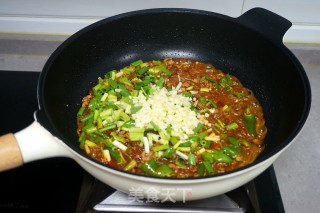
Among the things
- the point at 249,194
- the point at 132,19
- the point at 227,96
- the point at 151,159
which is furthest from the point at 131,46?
the point at 249,194

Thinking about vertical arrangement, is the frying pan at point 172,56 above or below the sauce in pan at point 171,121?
above

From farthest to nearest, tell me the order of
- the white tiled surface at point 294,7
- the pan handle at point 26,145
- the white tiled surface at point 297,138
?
the white tiled surface at point 294,7, the white tiled surface at point 297,138, the pan handle at point 26,145

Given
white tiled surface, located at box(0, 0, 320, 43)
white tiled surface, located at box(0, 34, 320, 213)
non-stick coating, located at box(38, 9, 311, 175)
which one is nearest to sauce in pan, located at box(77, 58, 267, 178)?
non-stick coating, located at box(38, 9, 311, 175)

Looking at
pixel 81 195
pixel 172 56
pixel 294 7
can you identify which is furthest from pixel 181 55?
pixel 81 195

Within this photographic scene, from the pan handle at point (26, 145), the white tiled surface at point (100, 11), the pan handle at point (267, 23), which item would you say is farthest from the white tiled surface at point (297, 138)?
the pan handle at point (26, 145)

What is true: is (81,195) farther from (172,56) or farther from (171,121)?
(172,56)

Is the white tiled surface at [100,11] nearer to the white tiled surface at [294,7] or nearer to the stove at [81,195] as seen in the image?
the white tiled surface at [294,7]

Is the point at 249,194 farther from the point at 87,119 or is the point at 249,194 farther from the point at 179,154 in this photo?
the point at 87,119
